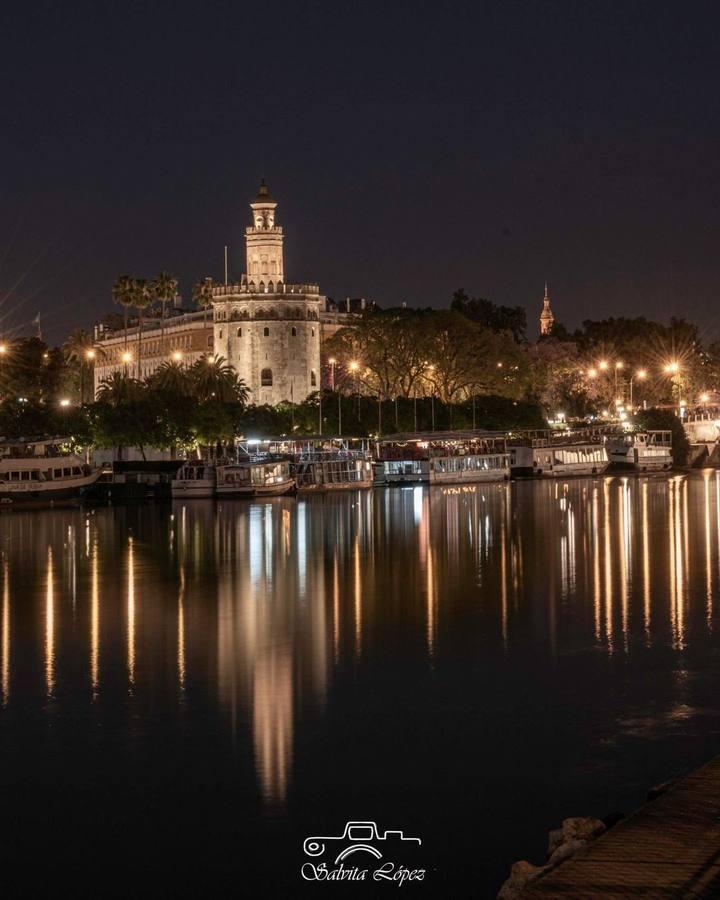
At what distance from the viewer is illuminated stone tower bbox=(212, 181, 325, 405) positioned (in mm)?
118250

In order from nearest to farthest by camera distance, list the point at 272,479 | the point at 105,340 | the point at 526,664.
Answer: the point at 526,664 → the point at 272,479 → the point at 105,340

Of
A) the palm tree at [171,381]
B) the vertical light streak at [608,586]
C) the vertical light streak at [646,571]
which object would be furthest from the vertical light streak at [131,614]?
the palm tree at [171,381]

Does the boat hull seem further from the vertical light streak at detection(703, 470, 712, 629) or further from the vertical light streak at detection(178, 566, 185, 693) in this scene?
the vertical light streak at detection(178, 566, 185, 693)

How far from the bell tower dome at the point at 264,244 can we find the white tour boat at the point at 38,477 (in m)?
49.2

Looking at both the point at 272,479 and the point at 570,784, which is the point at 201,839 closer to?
the point at 570,784

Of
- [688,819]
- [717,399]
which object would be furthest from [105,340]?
[688,819]

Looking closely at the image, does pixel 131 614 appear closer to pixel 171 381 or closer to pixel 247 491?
pixel 247 491

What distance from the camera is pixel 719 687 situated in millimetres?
23859

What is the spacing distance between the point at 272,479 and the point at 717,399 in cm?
7666

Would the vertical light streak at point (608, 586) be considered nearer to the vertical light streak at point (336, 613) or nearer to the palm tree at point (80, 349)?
the vertical light streak at point (336, 613)

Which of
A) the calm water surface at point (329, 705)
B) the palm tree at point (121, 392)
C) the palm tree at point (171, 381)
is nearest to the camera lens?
the calm water surface at point (329, 705)

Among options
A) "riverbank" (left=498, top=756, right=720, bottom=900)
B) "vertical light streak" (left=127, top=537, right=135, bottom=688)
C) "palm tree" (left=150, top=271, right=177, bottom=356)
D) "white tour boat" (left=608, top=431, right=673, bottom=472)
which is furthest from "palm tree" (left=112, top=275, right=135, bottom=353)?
"riverbank" (left=498, top=756, right=720, bottom=900)

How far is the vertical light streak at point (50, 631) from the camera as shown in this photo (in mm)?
25656

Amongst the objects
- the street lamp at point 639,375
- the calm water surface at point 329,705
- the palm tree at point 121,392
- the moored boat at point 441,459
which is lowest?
the calm water surface at point 329,705
